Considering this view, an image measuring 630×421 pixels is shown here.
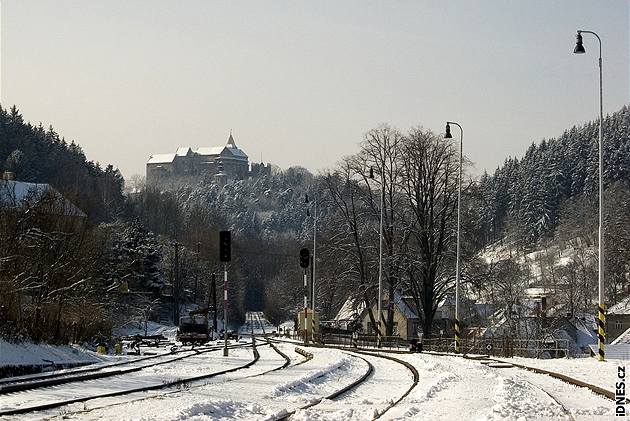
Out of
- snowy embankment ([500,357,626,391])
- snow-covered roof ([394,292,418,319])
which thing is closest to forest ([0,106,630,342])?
snow-covered roof ([394,292,418,319])

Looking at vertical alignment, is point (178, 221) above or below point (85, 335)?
above

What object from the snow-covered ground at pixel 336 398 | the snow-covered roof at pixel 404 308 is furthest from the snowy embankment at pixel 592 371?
the snow-covered roof at pixel 404 308

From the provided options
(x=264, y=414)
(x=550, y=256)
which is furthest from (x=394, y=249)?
(x=550, y=256)

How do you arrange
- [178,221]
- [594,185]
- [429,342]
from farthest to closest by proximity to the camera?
1. [178,221]
2. [594,185]
3. [429,342]

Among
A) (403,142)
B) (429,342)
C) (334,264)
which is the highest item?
(403,142)

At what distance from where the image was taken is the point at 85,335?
37.8 m

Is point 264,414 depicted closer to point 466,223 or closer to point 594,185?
point 466,223

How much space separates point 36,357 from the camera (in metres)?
25.8

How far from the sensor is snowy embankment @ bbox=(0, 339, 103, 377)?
22.7 meters

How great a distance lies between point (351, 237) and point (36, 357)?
1517 inches

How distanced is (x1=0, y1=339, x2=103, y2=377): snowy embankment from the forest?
2.51 feet

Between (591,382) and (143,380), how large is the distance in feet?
31.5

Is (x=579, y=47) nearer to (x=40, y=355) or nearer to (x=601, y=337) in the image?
(x=601, y=337)

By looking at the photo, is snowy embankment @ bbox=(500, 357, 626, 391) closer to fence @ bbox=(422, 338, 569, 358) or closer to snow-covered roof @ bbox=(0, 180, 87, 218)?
fence @ bbox=(422, 338, 569, 358)
